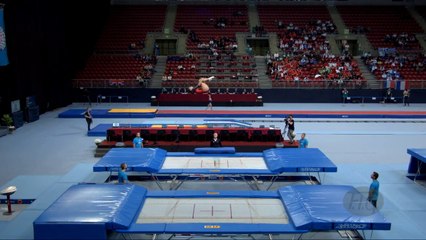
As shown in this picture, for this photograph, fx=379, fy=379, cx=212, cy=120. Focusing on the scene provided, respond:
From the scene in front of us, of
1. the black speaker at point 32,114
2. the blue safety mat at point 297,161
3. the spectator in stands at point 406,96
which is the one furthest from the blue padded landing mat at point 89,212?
the spectator in stands at point 406,96

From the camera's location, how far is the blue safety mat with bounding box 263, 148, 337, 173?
10469 mm

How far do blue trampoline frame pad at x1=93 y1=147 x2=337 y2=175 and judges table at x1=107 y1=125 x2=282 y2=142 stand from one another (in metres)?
2.47

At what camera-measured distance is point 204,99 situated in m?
26.4

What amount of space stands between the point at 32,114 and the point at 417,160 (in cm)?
1841

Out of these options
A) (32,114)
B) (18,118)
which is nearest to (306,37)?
(32,114)

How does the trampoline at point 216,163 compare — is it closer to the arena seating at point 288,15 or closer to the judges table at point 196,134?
the judges table at point 196,134

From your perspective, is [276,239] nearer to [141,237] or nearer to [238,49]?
[141,237]

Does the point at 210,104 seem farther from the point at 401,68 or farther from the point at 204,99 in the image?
the point at 401,68

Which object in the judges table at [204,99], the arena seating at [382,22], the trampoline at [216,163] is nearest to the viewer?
the trampoline at [216,163]

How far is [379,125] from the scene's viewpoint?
794 inches

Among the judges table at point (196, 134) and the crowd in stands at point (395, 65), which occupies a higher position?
the crowd in stands at point (395, 65)

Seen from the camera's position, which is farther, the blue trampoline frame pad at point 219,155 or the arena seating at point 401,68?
the arena seating at point 401,68

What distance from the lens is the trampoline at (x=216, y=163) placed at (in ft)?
34.3

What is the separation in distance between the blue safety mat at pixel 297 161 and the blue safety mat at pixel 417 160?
2702 millimetres
